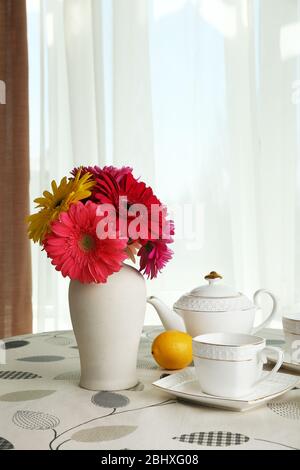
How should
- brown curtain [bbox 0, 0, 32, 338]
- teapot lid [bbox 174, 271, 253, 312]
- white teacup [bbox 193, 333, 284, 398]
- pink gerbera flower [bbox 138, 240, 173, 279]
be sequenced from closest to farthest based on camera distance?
white teacup [bbox 193, 333, 284, 398], pink gerbera flower [bbox 138, 240, 173, 279], teapot lid [bbox 174, 271, 253, 312], brown curtain [bbox 0, 0, 32, 338]

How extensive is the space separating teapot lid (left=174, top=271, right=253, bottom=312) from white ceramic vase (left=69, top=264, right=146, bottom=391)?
→ 0.58ft

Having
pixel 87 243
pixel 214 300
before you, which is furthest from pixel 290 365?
pixel 87 243

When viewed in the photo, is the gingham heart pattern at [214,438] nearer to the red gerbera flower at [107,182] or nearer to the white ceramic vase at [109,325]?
the white ceramic vase at [109,325]

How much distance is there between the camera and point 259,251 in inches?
101

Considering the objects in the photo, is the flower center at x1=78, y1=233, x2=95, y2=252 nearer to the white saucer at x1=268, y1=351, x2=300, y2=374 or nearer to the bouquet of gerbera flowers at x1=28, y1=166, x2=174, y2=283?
the bouquet of gerbera flowers at x1=28, y1=166, x2=174, y2=283

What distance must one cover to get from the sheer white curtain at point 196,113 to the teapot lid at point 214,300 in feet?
5.01

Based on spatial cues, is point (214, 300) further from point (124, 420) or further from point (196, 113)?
point (196, 113)

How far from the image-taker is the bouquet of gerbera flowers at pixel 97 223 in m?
0.85

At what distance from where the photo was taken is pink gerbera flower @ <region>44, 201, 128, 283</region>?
2.79ft

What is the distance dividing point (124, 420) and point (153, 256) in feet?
0.94

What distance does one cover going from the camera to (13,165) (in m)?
2.72

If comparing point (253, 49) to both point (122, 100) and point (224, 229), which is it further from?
point (224, 229)

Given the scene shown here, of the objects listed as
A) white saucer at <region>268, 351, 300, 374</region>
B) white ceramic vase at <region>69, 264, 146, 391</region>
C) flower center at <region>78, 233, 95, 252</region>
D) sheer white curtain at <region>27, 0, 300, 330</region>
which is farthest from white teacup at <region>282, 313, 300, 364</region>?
sheer white curtain at <region>27, 0, 300, 330</region>

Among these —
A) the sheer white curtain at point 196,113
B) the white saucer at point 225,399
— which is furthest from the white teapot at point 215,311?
the sheer white curtain at point 196,113
